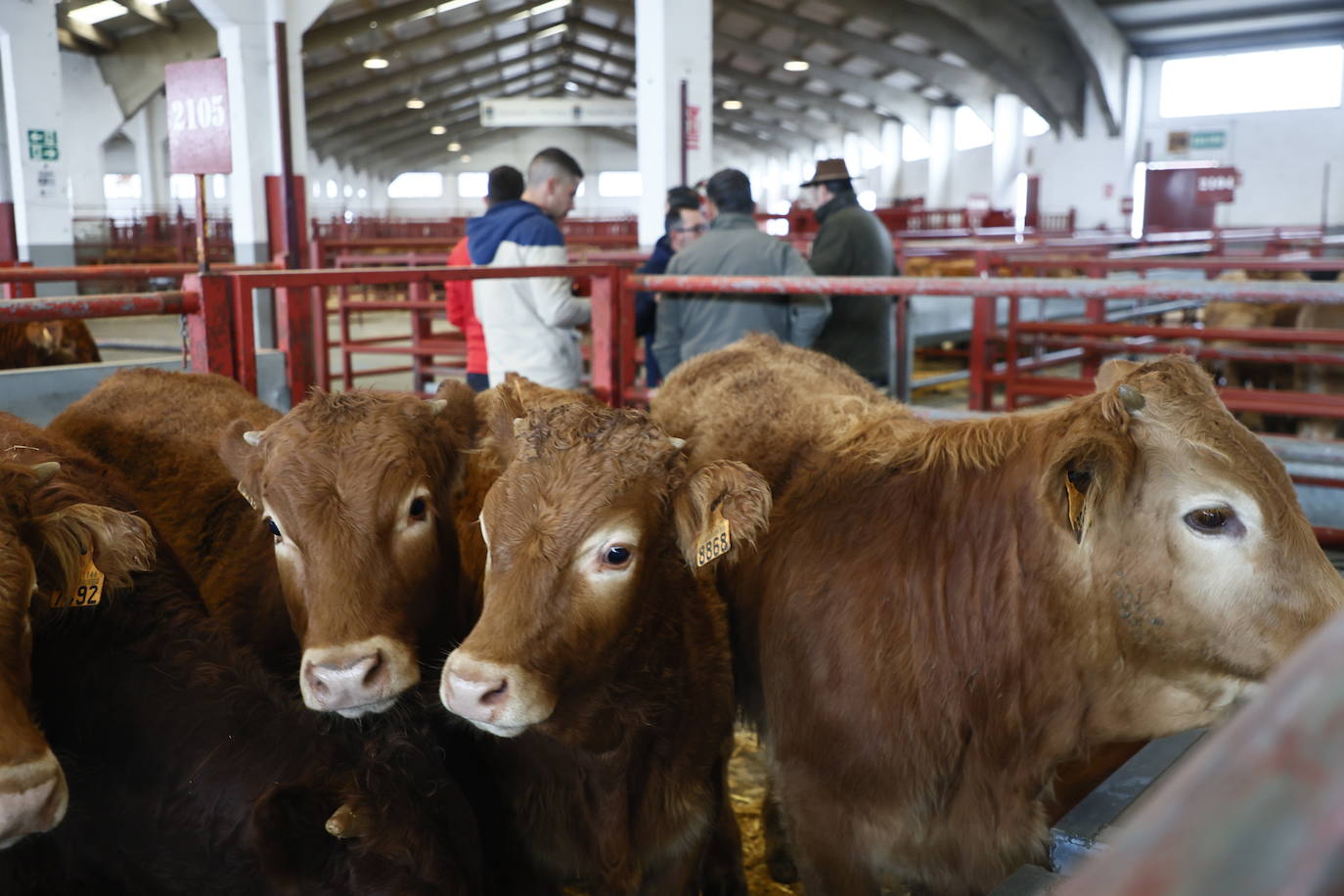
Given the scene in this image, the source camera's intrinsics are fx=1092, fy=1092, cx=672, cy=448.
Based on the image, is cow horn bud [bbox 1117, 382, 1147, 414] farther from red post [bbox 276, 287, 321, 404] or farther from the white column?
the white column

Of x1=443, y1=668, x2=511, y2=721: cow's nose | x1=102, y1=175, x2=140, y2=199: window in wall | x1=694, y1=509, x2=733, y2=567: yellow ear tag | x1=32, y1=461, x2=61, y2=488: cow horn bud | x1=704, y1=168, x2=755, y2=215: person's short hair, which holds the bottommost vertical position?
x1=443, y1=668, x2=511, y2=721: cow's nose

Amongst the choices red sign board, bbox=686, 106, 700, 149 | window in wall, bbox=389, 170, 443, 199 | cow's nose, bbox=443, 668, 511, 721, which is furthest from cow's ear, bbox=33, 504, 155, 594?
window in wall, bbox=389, 170, 443, 199

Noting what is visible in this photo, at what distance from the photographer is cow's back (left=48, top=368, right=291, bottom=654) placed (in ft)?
9.22

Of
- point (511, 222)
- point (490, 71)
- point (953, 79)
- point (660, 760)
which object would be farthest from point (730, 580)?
point (490, 71)

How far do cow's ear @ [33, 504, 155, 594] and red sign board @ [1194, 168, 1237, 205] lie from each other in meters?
19.0

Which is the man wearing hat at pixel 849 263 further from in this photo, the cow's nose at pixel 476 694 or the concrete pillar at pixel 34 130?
the concrete pillar at pixel 34 130

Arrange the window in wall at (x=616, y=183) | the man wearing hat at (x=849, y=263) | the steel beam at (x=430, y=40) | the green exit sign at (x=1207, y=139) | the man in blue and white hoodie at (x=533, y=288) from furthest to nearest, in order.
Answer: the window in wall at (x=616, y=183) < the steel beam at (x=430, y=40) < the green exit sign at (x=1207, y=139) < the man wearing hat at (x=849, y=263) < the man in blue and white hoodie at (x=533, y=288)

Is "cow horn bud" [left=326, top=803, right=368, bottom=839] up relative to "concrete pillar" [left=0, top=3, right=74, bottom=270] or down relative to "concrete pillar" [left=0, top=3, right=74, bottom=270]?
down

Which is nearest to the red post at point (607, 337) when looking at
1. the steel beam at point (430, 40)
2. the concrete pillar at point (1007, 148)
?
the steel beam at point (430, 40)

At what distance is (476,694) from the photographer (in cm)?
185

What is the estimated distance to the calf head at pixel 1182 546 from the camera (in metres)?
1.85

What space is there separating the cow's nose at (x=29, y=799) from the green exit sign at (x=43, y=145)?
10.9m

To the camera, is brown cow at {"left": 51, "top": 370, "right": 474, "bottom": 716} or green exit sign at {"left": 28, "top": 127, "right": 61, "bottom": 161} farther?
green exit sign at {"left": 28, "top": 127, "right": 61, "bottom": 161}

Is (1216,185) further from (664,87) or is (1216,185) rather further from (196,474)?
(196,474)
